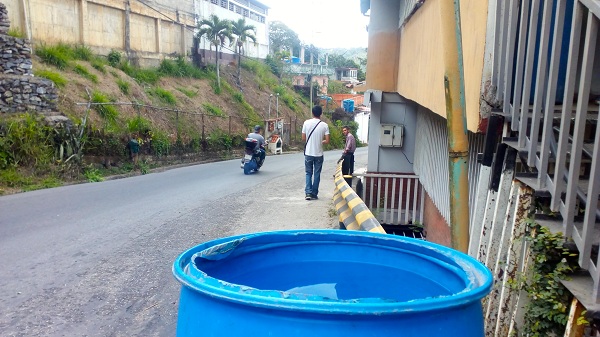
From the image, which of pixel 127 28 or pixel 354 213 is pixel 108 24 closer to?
pixel 127 28

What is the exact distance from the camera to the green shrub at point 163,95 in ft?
80.9

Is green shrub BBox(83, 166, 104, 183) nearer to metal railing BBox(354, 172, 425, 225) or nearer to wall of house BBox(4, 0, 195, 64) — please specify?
metal railing BBox(354, 172, 425, 225)

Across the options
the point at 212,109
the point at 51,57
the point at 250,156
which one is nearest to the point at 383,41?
the point at 250,156

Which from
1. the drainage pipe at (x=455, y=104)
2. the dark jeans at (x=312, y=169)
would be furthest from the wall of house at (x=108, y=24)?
the drainage pipe at (x=455, y=104)

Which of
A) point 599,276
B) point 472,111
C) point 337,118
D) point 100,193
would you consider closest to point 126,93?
point 100,193

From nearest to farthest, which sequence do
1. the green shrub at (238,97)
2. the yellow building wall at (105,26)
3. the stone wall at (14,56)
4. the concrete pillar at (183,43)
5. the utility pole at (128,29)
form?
the stone wall at (14,56) < the yellow building wall at (105,26) < the utility pole at (128,29) < the concrete pillar at (183,43) < the green shrub at (238,97)

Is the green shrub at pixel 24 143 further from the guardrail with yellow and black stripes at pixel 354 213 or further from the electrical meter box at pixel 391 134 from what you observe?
the guardrail with yellow and black stripes at pixel 354 213

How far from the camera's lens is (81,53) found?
22.6m

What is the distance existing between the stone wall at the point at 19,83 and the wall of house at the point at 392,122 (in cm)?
1063

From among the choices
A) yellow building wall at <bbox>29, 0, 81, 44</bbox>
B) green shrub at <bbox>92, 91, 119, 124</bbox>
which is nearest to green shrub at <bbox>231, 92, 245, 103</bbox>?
yellow building wall at <bbox>29, 0, 81, 44</bbox>

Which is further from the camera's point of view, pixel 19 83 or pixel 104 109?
pixel 104 109

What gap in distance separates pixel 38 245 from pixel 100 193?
4.48 m

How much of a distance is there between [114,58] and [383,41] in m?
18.9

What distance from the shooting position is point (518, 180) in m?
2.69
